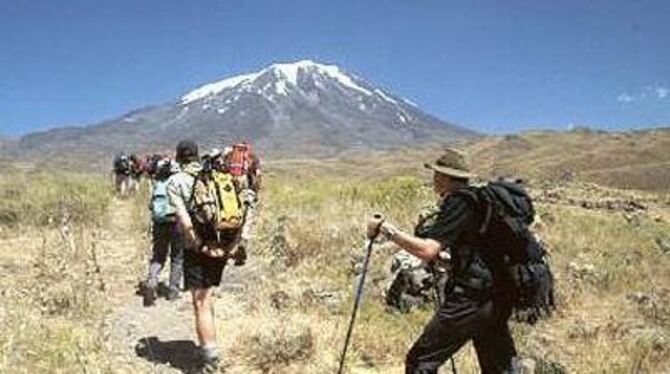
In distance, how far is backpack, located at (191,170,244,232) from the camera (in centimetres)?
837

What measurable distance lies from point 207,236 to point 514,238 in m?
3.06

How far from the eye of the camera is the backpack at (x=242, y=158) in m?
13.4

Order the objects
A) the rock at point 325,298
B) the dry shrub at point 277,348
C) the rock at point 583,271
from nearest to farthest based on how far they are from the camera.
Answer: the dry shrub at point 277,348 < the rock at point 325,298 < the rock at point 583,271

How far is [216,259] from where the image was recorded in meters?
8.54

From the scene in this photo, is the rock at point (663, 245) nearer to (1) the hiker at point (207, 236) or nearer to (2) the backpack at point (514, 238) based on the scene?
(1) the hiker at point (207, 236)

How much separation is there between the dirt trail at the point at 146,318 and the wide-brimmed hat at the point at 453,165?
3.28m

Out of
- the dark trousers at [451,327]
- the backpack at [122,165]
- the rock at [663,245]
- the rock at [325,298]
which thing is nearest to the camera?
the dark trousers at [451,327]

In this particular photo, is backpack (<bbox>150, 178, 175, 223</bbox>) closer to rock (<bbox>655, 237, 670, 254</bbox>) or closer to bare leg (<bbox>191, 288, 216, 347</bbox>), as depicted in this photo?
bare leg (<bbox>191, 288, 216, 347</bbox>)

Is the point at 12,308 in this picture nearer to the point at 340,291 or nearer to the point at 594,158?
the point at 340,291

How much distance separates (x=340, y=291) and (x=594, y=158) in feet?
391

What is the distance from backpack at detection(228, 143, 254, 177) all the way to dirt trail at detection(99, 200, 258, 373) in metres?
1.32

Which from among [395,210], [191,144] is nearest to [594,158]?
[395,210]

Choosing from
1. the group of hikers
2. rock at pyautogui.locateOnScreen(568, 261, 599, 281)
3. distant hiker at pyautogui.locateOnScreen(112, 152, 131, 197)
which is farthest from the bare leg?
distant hiker at pyautogui.locateOnScreen(112, 152, 131, 197)

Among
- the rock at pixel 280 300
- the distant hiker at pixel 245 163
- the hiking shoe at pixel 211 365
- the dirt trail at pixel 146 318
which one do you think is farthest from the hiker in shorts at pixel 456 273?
the distant hiker at pixel 245 163
